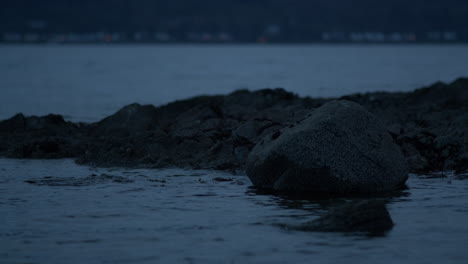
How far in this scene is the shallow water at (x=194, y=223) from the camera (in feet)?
31.9

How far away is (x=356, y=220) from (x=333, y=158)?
2783 millimetres

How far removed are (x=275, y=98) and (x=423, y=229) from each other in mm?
15661

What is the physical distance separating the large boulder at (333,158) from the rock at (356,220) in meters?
2.53

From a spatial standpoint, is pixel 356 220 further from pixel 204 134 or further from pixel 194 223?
pixel 204 134

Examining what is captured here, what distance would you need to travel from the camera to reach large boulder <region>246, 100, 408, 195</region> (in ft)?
44.3

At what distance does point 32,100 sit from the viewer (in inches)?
1834

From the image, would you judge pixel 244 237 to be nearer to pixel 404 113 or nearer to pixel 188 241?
pixel 188 241

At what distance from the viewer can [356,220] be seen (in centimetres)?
1077

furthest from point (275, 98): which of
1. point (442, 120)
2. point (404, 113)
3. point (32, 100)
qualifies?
point (32, 100)

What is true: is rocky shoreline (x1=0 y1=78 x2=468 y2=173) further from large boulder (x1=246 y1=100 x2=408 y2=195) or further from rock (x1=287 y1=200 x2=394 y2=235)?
rock (x1=287 y1=200 x2=394 y2=235)

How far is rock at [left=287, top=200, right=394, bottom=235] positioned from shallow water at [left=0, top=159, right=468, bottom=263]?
→ 0.68 feet

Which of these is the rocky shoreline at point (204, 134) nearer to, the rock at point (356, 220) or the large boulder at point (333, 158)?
the large boulder at point (333, 158)

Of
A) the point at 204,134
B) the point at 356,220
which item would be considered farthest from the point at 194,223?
the point at 204,134

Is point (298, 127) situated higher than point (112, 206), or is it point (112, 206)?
point (298, 127)
